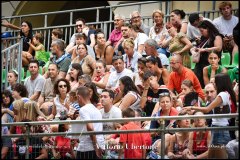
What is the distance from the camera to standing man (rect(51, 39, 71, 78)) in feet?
59.9

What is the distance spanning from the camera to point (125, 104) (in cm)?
1501

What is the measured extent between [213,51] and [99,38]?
312 cm

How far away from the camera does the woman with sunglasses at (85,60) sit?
17422 mm

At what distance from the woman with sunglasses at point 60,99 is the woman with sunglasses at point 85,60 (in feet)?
4.52

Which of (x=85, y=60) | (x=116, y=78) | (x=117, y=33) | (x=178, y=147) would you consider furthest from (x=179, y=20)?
(x=178, y=147)

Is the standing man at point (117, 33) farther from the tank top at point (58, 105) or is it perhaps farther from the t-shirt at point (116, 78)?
the tank top at point (58, 105)

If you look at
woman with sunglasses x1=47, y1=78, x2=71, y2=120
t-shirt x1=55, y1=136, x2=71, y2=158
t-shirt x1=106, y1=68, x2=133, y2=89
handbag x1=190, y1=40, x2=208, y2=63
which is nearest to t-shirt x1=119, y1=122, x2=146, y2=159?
t-shirt x1=55, y1=136, x2=71, y2=158

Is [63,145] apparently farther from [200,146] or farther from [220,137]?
[220,137]

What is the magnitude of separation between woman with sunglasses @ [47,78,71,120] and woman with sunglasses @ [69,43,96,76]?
1.38 m

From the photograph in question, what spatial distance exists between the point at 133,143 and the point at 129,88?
2.88 metres

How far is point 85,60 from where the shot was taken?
1758cm

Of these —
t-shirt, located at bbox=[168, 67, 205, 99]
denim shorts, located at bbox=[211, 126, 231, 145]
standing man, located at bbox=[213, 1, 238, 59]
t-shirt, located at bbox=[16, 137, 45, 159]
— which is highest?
standing man, located at bbox=[213, 1, 238, 59]

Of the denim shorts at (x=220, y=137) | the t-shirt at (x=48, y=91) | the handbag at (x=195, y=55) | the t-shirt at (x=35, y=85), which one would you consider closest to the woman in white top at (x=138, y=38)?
the handbag at (x=195, y=55)

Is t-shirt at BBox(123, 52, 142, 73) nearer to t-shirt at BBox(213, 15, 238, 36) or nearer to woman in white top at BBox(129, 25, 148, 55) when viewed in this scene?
woman in white top at BBox(129, 25, 148, 55)
